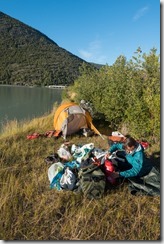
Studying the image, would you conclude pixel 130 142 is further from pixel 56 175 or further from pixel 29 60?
pixel 29 60

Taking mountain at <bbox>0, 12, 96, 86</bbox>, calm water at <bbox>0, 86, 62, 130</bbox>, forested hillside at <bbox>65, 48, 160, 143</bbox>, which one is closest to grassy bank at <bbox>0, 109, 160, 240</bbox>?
forested hillside at <bbox>65, 48, 160, 143</bbox>

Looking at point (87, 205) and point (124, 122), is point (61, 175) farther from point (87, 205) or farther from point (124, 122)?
point (124, 122)

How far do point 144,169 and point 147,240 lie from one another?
65.9 inches

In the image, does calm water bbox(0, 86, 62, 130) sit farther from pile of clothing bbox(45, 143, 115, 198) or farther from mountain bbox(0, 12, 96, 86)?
mountain bbox(0, 12, 96, 86)

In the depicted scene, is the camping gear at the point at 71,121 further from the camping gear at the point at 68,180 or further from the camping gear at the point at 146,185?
the camping gear at the point at 146,185

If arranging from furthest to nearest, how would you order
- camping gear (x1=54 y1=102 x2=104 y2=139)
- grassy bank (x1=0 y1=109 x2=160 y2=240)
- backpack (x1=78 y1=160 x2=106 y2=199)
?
camping gear (x1=54 y1=102 x2=104 y2=139) → backpack (x1=78 y1=160 x2=106 y2=199) → grassy bank (x1=0 y1=109 x2=160 y2=240)

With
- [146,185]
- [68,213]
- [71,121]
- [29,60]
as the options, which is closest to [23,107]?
[71,121]

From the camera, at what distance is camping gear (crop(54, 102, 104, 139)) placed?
8.66 meters

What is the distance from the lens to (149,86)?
25.0 ft

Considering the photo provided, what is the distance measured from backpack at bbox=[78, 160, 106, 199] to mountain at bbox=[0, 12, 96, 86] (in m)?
78.6

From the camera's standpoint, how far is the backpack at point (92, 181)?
13.8 feet

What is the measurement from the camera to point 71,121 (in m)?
8.81

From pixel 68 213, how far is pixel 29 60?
368 feet

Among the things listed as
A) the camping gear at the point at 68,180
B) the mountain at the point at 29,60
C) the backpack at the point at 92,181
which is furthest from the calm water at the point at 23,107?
the mountain at the point at 29,60
